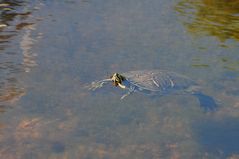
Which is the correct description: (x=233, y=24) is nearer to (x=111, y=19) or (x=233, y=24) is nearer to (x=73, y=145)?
(x=111, y=19)

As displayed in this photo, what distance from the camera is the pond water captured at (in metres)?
4.39

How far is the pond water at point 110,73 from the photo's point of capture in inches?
173

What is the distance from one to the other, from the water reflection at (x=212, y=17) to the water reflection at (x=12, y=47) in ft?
8.53

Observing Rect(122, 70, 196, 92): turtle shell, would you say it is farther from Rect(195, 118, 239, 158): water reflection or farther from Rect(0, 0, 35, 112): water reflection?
Rect(0, 0, 35, 112): water reflection

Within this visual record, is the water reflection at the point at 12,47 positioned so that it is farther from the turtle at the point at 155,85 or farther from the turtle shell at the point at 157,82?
the turtle shell at the point at 157,82

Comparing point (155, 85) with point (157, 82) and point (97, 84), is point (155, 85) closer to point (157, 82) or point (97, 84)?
point (157, 82)

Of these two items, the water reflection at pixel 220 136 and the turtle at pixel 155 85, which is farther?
the turtle at pixel 155 85

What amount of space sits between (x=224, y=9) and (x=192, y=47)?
1.79 metres

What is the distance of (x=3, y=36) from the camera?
6355mm

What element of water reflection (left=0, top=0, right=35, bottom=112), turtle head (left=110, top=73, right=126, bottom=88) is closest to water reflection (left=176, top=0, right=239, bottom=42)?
turtle head (left=110, top=73, right=126, bottom=88)

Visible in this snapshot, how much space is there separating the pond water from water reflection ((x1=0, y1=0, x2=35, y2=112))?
12 millimetres

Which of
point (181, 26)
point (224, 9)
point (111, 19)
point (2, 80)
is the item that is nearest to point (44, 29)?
point (111, 19)

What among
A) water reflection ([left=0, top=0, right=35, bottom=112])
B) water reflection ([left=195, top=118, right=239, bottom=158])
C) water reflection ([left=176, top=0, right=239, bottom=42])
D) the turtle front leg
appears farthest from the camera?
water reflection ([left=176, top=0, right=239, bottom=42])

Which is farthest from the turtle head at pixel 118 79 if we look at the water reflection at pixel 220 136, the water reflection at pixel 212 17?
the water reflection at pixel 212 17
